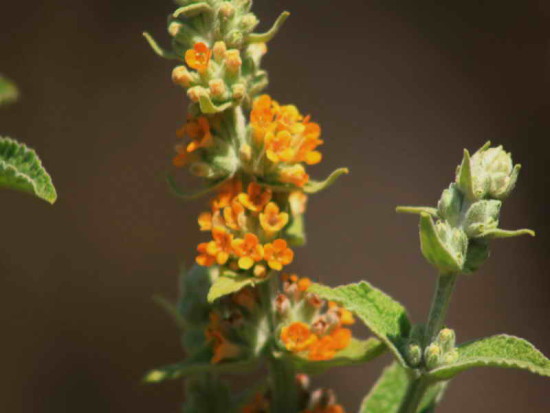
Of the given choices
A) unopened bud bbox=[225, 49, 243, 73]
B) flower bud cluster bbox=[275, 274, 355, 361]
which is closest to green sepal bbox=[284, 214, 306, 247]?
flower bud cluster bbox=[275, 274, 355, 361]

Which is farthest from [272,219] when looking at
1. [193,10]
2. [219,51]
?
[193,10]

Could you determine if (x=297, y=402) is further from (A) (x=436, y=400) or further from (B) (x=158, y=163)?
(B) (x=158, y=163)

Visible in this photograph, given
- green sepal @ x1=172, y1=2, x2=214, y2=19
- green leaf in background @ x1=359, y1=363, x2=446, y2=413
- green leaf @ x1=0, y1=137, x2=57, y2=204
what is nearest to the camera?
green leaf @ x1=0, y1=137, x2=57, y2=204

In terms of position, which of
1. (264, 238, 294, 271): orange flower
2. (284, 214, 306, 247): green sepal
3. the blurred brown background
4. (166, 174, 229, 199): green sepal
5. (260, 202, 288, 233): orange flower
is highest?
(166, 174, 229, 199): green sepal

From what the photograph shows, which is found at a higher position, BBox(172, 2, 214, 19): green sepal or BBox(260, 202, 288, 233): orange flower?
BBox(172, 2, 214, 19): green sepal

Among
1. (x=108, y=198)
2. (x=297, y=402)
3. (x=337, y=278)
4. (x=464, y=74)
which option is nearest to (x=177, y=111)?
(x=108, y=198)

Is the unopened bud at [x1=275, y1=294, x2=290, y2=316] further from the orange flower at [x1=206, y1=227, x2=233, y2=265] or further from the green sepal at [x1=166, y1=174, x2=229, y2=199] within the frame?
the green sepal at [x1=166, y1=174, x2=229, y2=199]

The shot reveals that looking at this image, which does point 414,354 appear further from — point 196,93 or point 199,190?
point 196,93
